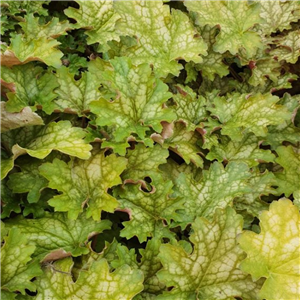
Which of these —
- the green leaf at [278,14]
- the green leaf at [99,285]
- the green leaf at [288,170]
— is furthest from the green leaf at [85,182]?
the green leaf at [278,14]

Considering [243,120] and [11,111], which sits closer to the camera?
[11,111]

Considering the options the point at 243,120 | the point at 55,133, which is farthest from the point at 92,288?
the point at 243,120

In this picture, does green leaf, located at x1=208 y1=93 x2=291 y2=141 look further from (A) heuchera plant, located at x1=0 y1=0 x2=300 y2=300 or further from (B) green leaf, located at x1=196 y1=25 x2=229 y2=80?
(B) green leaf, located at x1=196 y1=25 x2=229 y2=80

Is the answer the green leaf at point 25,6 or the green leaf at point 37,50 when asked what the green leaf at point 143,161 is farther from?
the green leaf at point 25,6

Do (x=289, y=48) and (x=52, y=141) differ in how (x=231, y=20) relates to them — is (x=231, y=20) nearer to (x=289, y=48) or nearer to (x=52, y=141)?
(x=289, y=48)

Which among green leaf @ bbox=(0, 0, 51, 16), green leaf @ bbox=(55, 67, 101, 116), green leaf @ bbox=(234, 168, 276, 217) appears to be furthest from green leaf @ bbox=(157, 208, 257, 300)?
green leaf @ bbox=(0, 0, 51, 16)

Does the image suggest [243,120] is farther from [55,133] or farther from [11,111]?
[11,111]
